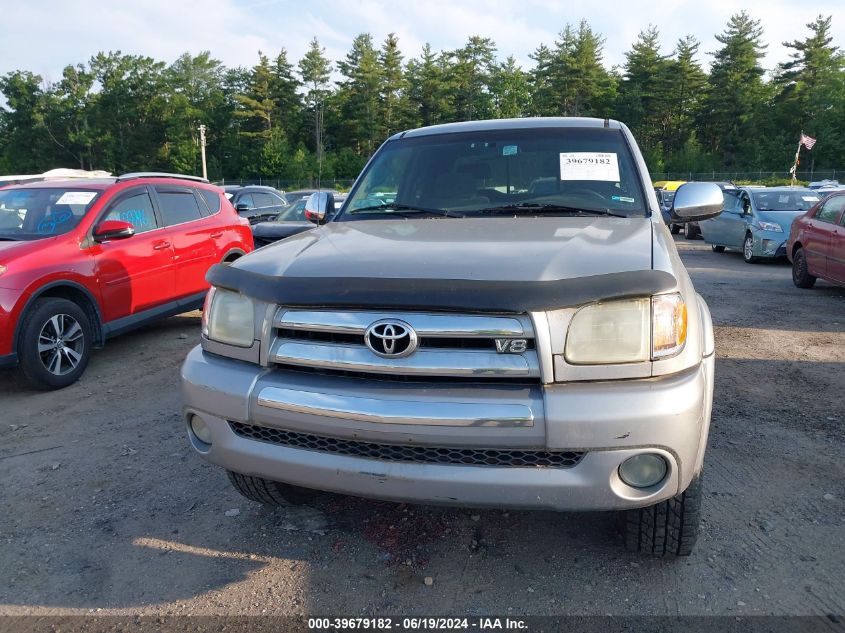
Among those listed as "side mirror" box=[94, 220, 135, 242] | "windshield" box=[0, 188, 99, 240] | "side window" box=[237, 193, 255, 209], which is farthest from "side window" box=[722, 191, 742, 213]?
"windshield" box=[0, 188, 99, 240]

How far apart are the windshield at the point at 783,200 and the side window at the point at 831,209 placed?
12.6 feet

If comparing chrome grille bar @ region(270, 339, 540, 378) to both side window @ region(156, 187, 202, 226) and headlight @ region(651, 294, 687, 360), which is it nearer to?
headlight @ region(651, 294, 687, 360)

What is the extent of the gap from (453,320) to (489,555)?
1.20m

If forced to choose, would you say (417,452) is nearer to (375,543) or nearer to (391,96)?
(375,543)

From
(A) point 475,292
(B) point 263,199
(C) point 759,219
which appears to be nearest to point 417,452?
(A) point 475,292

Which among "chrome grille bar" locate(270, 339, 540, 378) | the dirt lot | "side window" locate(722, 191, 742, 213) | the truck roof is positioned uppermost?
the truck roof

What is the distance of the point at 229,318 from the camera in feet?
8.66

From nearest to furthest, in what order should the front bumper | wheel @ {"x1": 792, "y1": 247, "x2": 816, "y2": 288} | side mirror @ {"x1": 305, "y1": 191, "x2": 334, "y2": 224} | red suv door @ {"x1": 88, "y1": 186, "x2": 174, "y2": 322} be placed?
1. the front bumper
2. side mirror @ {"x1": 305, "y1": 191, "x2": 334, "y2": 224}
3. red suv door @ {"x1": 88, "y1": 186, "x2": 174, "y2": 322}
4. wheel @ {"x1": 792, "y1": 247, "x2": 816, "y2": 288}

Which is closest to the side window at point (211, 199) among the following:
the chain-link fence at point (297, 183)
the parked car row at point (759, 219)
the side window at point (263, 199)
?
the parked car row at point (759, 219)

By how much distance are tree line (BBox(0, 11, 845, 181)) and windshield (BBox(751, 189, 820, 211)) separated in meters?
58.2

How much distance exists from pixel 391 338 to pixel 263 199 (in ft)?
51.8

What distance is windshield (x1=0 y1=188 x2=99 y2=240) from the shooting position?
578cm

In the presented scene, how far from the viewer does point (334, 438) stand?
2.36 meters

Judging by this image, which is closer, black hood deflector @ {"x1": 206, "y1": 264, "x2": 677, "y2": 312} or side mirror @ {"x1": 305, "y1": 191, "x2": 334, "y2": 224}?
black hood deflector @ {"x1": 206, "y1": 264, "x2": 677, "y2": 312}
